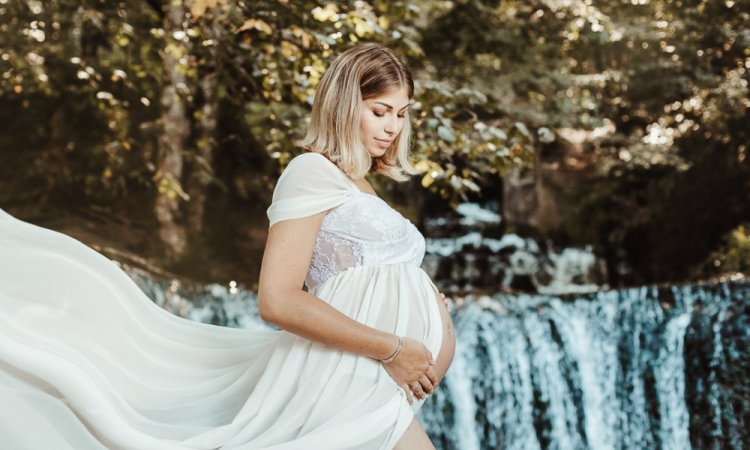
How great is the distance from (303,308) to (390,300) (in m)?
0.30

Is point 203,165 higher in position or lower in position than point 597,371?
higher

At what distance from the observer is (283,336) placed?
2.20m

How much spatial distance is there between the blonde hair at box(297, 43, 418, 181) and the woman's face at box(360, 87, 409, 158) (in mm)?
19

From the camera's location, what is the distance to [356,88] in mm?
2197

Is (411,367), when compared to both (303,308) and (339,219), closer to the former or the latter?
(303,308)

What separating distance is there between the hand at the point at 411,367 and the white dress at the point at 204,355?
0.03 m

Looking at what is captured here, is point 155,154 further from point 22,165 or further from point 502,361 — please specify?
point 502,361

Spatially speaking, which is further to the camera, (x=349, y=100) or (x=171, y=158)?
(x=171, y=158)

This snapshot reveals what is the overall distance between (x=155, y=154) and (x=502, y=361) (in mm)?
5116

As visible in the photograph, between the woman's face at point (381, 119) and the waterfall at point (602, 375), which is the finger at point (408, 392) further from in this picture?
the waterfall at point (602, 375)

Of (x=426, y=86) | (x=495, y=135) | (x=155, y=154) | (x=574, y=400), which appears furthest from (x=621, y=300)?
(x=155, y=154)

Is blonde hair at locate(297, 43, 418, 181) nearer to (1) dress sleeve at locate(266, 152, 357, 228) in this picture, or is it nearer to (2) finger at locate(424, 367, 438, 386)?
(1) dress sleeve at locate(266, 152, 357, 228)

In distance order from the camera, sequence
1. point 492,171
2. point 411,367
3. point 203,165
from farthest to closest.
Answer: point 203,165 < point 492,171 < point 411,367

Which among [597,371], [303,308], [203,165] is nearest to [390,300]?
[303,308]
